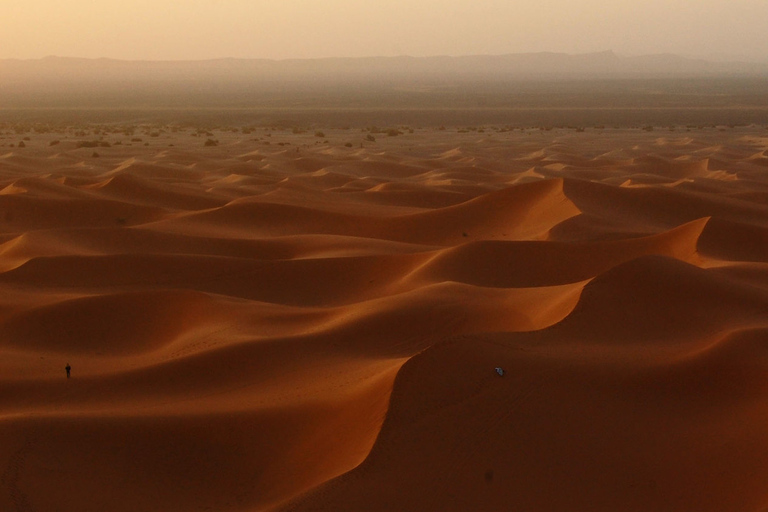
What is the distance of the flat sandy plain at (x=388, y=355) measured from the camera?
5.58 metres

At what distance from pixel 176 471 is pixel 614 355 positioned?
3.92m

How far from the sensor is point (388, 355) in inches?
328

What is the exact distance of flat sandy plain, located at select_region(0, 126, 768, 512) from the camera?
5582mm

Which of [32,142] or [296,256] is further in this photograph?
[32,142]

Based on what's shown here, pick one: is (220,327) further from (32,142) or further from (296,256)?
(32,142)

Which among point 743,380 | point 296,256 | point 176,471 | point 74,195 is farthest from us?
point 74,195

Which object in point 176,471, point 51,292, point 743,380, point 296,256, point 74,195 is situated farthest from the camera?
point 74,195

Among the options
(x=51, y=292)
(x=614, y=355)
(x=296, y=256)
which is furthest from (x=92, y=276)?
(x=614, y=355)

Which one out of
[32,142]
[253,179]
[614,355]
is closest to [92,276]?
[614,355]

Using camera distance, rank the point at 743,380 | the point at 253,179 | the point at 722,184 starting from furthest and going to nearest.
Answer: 1. the point at 253,179
2. the point at 722,184
3. the point at 743,380

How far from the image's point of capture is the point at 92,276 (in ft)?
42.2

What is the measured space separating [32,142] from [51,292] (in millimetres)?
30257

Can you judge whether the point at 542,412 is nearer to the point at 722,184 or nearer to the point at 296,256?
the point at 296,256

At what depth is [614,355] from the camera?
24.8 feet
